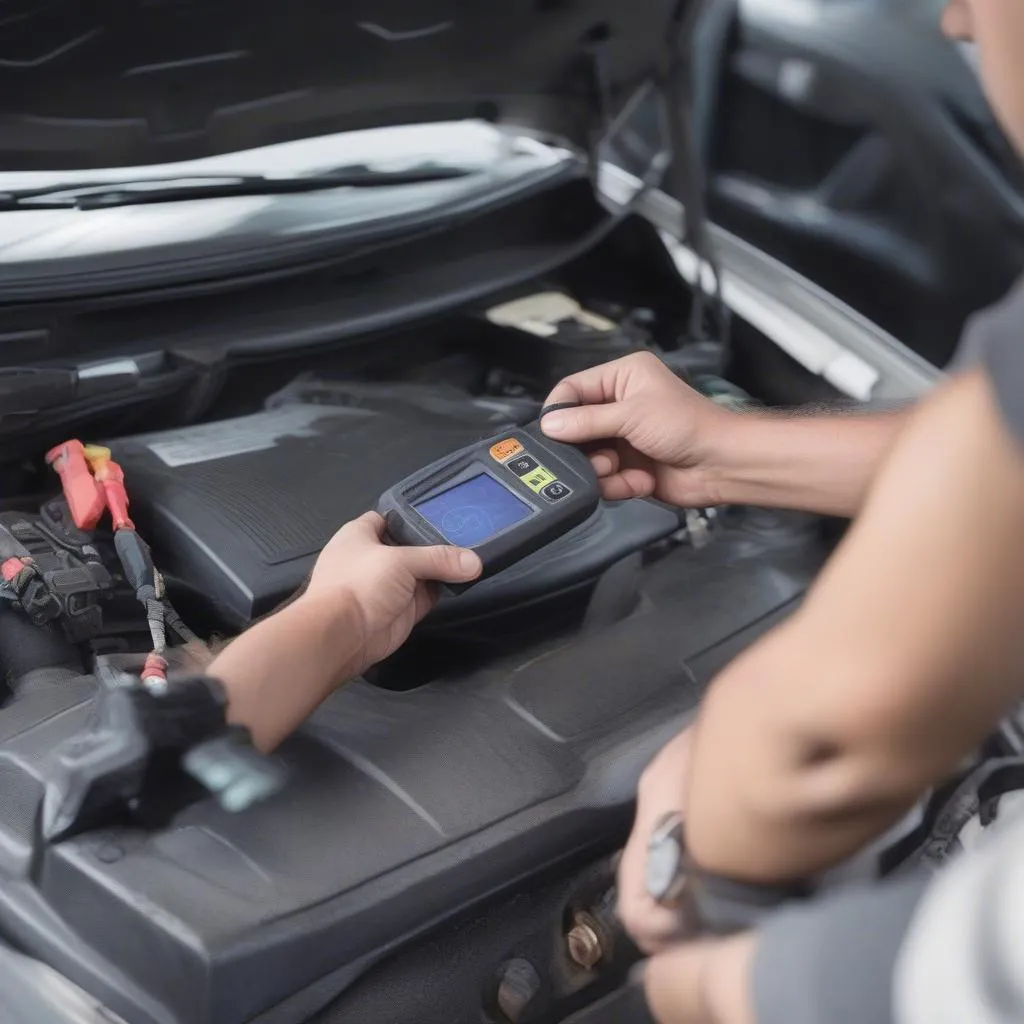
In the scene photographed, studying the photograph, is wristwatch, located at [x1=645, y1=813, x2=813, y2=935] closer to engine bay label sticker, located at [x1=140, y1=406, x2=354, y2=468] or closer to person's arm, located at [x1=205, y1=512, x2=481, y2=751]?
person's arm, located at [x1=205, y1=512, x2=481, y2=751]

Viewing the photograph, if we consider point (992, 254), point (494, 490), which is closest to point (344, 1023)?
point (494, 490)

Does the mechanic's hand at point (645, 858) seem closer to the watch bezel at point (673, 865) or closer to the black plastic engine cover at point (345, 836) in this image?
the watch bezel at point (673, 865)

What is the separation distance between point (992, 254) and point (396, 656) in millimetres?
1406

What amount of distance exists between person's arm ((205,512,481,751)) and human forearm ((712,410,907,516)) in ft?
0.85

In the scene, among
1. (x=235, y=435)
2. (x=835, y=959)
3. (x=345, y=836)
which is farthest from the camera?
(x=235, y=435)

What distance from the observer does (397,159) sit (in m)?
1.29

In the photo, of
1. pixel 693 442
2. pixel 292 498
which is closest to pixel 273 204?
pixel 292 498

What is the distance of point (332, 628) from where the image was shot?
0.75m

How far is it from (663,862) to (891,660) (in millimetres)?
220

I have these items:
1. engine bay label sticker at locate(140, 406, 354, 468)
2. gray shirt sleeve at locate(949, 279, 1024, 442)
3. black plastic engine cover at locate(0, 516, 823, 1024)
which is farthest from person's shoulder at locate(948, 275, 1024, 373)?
engine bay label sticker at locate(140, 406, 354, 468)

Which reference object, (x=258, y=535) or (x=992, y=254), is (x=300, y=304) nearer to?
(x=258, y=535)

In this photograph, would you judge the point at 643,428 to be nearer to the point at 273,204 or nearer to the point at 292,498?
the point at 292,498

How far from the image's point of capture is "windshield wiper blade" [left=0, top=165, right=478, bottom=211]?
1021mm

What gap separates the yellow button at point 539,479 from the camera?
0.89m
